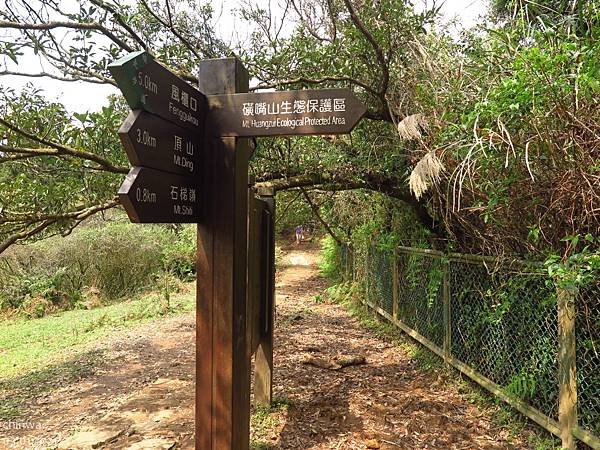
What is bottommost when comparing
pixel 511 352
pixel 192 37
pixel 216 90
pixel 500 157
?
pixel 511 352

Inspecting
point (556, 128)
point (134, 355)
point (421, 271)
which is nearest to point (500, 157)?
point (556, 128)

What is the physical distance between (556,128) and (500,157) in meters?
0.34

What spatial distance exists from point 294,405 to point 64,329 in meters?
6.43

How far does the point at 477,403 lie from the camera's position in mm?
4027

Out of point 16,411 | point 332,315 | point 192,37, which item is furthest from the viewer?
point 332,315

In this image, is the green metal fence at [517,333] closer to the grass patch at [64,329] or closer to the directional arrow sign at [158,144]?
the directional arrow sign at [158,144]

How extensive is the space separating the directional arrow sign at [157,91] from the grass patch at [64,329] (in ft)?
17.9

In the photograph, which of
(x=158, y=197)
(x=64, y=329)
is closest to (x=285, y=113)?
(x=158, y=197)

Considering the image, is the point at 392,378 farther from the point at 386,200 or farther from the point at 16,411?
the point at 16,411

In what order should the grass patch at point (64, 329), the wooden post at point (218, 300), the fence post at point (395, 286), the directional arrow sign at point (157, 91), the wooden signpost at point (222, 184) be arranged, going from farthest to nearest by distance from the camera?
the fence post at point (395, 286), the grass patch at point (64, 329), the wooden post at point (218, 300), the wooden signpost at point (222, 184), the directional arrow sign at point (157, 91)

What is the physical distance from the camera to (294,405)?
4.13 m

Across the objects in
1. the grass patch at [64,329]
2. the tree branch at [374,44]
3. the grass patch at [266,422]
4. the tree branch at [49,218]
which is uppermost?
the tree branch at [374,44]

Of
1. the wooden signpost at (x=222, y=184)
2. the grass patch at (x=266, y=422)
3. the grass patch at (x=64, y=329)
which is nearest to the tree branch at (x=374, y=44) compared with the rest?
the wooden signpost at (x=222, y=184)

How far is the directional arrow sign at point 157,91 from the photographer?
5.92 feet
